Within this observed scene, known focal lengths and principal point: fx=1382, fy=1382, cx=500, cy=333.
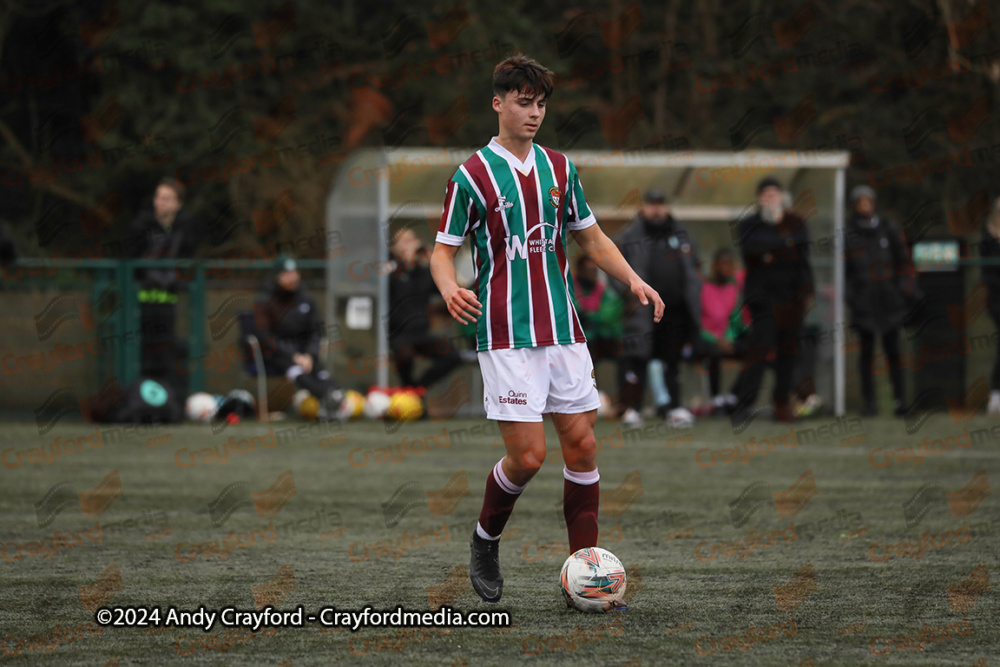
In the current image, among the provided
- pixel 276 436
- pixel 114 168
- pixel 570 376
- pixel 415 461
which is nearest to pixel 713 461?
pixel 415 461

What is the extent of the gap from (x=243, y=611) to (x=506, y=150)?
184 cm

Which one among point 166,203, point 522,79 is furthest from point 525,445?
point 166,203

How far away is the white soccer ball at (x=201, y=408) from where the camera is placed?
13188 mm

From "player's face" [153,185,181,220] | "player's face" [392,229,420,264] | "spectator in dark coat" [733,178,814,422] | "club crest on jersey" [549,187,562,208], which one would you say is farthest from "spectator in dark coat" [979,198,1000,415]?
"club crest on jersey" [549,187,562,208]

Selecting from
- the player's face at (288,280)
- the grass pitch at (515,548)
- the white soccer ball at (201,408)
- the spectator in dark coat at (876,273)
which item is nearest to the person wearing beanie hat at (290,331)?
the player's face at (288,280)

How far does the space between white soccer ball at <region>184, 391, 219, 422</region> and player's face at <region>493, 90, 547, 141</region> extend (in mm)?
8913

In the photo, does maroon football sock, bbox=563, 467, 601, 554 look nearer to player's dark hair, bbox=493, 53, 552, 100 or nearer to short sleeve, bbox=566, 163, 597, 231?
short sleeve, bbox=566, 163, 597, 231

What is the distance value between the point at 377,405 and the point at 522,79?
8877 mm

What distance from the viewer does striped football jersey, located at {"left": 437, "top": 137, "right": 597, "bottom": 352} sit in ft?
15.9

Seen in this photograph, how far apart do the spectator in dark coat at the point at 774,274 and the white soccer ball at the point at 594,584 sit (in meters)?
7.77

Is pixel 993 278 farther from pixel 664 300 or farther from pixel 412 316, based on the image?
pixel 412 316

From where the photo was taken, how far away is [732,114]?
23750 mm

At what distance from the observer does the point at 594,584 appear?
15.4ft

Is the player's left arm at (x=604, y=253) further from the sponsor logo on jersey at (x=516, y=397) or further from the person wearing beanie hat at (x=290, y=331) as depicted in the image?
the person wearing beanie hat at (x=290, y=331)
